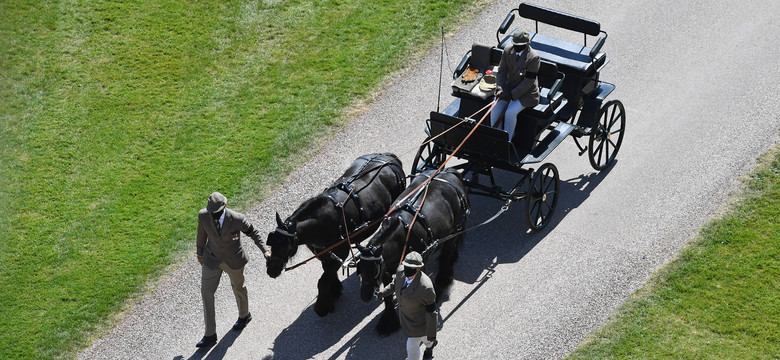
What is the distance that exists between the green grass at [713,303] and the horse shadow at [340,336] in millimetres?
2424

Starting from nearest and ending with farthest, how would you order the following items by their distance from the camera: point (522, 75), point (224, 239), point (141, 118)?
1. point (224, 239)
2. point (522, 75)
3. point (141, 118)

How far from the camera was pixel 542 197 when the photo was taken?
14094 mm

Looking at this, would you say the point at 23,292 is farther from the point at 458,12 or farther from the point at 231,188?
the point at 458,12

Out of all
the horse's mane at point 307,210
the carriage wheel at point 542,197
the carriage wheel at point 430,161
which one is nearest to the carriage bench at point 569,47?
the carriage wheel at point 542,197

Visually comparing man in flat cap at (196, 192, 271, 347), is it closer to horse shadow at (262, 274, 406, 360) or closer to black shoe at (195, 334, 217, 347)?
black shoe at (195, 334, 217, 347)

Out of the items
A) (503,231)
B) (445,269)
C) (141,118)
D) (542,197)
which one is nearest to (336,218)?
(445,269)

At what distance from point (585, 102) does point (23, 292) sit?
8.53 metres

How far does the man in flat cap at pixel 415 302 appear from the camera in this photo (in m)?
11.4

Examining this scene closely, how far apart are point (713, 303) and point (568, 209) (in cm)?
266

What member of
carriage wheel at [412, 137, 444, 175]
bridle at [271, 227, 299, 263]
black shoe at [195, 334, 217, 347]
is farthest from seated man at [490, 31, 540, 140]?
black shoe at [195, 334, 217, 347]

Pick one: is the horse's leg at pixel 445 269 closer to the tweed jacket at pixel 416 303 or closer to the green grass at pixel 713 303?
the tweed jacket at pixel 416 303

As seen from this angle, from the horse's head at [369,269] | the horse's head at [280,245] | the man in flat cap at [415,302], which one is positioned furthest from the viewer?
the horse's head at [280,245]

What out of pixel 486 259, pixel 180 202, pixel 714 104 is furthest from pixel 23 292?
pixel 714 104

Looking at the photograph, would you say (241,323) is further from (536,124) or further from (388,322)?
(536,124)
